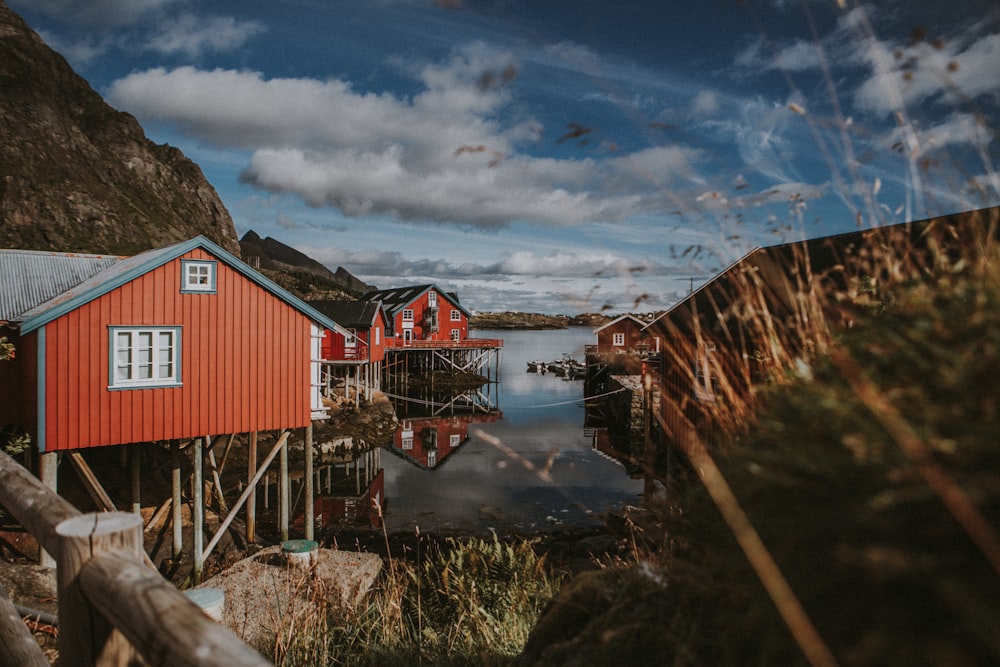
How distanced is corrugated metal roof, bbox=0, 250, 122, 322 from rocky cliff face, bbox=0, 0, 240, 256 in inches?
2081

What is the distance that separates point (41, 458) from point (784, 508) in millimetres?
13657

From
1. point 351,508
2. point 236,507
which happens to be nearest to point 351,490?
point 351,508

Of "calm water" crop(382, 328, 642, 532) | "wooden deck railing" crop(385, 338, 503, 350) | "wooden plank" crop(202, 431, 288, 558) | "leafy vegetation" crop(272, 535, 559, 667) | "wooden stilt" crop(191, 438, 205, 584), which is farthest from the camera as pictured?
"wooden deck railing" crop(385, 338, 503, 350)

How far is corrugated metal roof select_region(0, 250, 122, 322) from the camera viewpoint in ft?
40.8

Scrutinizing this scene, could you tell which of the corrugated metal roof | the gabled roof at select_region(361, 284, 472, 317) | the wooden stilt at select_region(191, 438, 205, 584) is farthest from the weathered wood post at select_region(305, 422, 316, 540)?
the gabled roof at select_region(361, 284, 472, 317)

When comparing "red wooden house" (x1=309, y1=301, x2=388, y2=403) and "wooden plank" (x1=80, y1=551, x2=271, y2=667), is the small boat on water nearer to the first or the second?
"red wooden house" (x1=309, y1=301, x2=388, y2=403)

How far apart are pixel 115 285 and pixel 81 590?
11687 millimetres

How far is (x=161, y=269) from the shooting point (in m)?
12.2

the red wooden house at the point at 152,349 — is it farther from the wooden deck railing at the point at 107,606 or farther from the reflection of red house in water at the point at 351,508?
the wooden deck railing at the point at 107,606

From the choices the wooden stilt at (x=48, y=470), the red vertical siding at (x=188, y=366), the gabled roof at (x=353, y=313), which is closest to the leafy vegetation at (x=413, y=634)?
the red vertical siding at (x=188, y=366)

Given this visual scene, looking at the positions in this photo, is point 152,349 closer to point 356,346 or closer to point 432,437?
point 432,437

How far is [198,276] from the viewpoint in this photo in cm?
1256

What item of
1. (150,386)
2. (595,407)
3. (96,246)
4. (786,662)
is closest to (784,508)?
(786,662)

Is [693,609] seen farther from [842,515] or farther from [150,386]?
[150,386]
